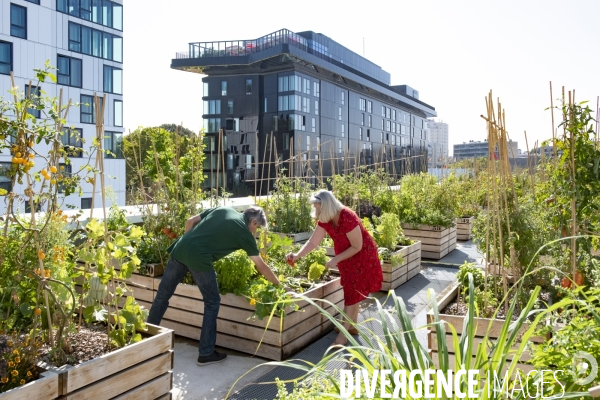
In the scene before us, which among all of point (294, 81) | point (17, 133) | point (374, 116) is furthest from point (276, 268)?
point (374, 116)

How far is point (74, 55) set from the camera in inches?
958

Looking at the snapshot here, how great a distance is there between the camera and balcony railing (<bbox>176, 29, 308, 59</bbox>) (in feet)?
101

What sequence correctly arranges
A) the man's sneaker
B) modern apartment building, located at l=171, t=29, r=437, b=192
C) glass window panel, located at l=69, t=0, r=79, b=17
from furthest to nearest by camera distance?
modern apartment building, located at l=171, t=29, r=437, b=192 → glass window panel, located at l=69, t=0, r=79, b=17 → the man's sneaker

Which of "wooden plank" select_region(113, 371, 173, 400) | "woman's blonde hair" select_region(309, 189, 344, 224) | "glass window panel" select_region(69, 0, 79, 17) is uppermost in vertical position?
"glass window panel" select_region(69, 0, 79, 17)

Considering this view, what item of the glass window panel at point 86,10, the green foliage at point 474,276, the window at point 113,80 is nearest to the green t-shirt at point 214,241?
the green foliage at point 474,276

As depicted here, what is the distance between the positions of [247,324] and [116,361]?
57.3 inches

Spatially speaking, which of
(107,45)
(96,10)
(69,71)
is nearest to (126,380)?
(69,71)

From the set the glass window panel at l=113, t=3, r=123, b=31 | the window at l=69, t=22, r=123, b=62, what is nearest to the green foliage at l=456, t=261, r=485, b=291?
the window at l=69, t=22, r=123, b=62

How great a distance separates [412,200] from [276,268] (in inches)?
203

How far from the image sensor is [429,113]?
58062mm

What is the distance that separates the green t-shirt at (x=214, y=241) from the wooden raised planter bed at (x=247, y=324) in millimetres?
563

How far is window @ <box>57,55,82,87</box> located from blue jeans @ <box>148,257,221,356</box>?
23.6m

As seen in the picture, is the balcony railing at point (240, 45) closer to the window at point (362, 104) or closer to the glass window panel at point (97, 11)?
the glass window panel at point (97, 11)

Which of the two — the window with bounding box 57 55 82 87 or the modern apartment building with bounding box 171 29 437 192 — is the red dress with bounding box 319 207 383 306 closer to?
the modern apartment building with bounding box 171 29 437 192
